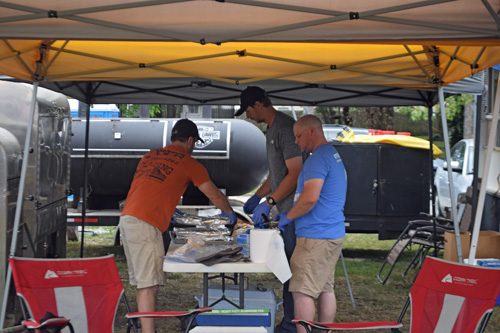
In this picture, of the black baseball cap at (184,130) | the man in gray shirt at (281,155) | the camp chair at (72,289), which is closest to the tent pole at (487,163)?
the man in gray shirt at (281,155)

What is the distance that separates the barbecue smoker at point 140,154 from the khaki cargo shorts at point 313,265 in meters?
5.08

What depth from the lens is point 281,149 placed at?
16.8 ft

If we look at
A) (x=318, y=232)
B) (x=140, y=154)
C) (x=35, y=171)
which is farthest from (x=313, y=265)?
(x=140, y=154)

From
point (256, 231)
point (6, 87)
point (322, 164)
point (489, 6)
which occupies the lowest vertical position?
point (256, 231)

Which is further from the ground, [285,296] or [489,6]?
[489,6]

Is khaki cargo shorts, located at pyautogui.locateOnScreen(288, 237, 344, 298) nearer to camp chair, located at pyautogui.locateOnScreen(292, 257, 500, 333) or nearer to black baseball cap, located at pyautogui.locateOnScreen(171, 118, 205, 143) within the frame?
camp chair, located at pyautogui.locateOnScreen(292, 257, 500, 333)

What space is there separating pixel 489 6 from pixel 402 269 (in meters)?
5.88

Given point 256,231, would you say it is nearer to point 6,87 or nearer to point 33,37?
point 33,37

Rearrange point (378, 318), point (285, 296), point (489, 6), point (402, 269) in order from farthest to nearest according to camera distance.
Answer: point (402, 269) < point (378, 318) < point (285, 296) < point (489, 6)

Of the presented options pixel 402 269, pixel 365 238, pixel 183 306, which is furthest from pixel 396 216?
pixel 183 306

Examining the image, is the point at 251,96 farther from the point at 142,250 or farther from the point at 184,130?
the point at 142,250

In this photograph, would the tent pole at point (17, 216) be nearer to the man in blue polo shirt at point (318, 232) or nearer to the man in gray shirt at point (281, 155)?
the man in gray shirt at point (281, 155)

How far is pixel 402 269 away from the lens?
892 centimetres

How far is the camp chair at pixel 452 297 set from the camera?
3814 millimetres
